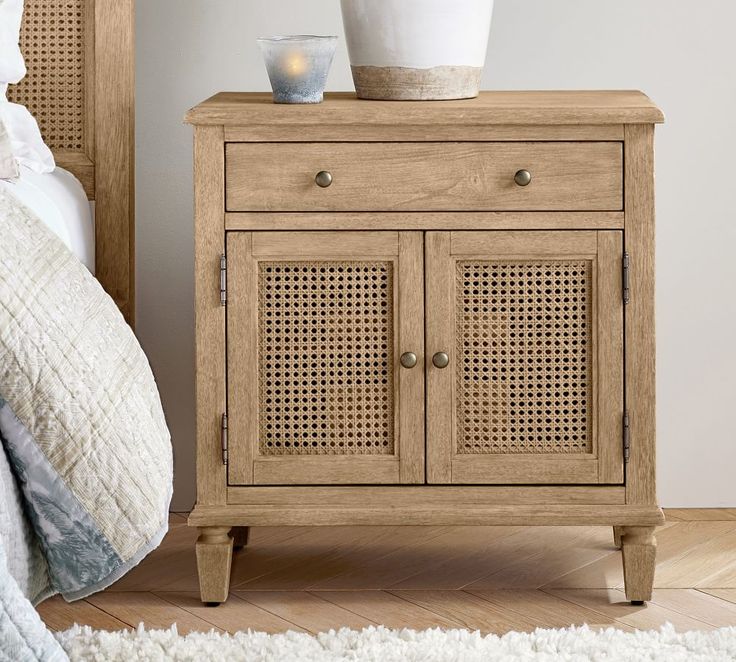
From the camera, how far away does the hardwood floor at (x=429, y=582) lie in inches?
65.6

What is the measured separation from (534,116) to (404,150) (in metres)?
0.19

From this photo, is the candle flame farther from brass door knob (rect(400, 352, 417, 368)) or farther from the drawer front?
brass door knob (rect(400, 352, 417, 368))

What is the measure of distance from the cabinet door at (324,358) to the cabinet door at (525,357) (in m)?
0.04

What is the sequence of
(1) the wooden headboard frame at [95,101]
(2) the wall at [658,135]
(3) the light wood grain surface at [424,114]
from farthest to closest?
(2) the wall at [658,135], (1) the wooden headboard frame at [95,101], (3) the light wood grain surface at [424,114]

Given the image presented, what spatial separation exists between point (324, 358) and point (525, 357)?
0.30m

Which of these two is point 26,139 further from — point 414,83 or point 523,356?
point 523,356

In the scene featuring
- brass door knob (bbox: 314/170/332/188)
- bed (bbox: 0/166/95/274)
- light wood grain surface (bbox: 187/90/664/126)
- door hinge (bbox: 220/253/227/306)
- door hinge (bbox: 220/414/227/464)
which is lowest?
door hinge (bbox: 220/414/227/464)

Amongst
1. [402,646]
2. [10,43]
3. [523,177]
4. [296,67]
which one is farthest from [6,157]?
[402,646]

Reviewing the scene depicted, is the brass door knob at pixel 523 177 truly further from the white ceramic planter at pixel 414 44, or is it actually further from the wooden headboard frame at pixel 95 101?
the wooden headboard frame at pixel 95 101

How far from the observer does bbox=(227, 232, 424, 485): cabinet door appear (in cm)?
165

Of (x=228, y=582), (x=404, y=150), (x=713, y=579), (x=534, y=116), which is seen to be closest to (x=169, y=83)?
(x=404, y=150)

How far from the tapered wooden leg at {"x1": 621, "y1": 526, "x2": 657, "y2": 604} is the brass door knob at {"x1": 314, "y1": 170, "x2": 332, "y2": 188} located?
2.27 feet

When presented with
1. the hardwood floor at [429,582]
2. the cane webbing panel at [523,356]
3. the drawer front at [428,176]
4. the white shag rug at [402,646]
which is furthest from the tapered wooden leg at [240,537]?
the drawer front at [428,176]

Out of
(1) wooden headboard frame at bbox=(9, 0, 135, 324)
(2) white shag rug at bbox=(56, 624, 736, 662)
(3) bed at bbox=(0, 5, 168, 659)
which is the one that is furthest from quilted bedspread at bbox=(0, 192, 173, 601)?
(1) wooden headboard frame at bbox=(9, 0, 135, 324)
